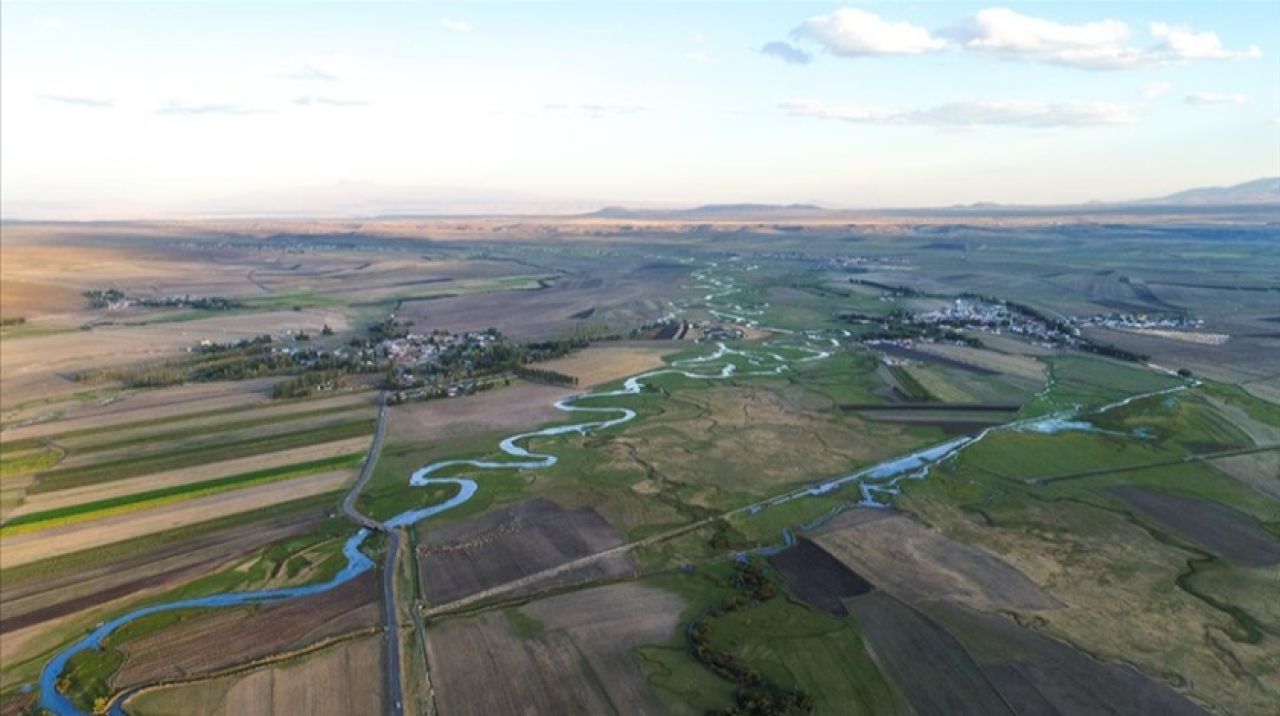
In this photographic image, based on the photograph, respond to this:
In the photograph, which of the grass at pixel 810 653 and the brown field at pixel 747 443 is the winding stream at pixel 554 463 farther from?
the grass at pixel 810 653

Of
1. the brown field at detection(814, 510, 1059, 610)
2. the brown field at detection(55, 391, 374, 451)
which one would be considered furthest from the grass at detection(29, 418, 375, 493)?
the brown field at detection(814, 510, 1059, 610)

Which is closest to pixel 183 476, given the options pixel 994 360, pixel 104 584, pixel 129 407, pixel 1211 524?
pixel 104 584

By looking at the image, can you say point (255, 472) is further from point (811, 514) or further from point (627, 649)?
point (811, 514)

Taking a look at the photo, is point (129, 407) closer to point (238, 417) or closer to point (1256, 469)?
point (238, 417)

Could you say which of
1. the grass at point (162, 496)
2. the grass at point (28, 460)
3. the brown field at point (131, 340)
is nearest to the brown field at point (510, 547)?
the grass at point (162, 496)

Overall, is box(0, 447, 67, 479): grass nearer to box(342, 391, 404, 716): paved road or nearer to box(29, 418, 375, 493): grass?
box(29, 418, 375, 493): grass

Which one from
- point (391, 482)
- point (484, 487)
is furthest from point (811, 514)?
point (391, 482)
